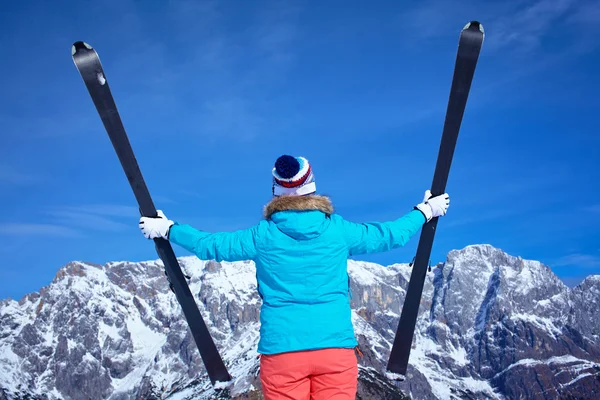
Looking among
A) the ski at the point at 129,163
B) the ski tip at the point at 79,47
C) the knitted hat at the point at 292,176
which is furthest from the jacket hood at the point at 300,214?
the ski tip at the point at 79,47

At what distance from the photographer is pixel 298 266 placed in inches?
296

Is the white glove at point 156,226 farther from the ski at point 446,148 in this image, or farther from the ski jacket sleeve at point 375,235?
the ski at point 446,148

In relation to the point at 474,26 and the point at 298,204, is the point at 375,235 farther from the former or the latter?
the point at 474,26

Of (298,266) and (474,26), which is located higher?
(474,26)

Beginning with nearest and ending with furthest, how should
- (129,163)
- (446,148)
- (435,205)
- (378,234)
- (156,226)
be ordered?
(378,234), (156,226), (435,205), (129,163), (446,148)

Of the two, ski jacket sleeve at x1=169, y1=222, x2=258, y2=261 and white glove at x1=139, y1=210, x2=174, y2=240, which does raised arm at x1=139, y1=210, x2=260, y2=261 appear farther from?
white glove at x1=139, y1=210, x2=174, y2=240

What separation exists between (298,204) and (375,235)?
3.68ft

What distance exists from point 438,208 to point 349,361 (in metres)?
3.05

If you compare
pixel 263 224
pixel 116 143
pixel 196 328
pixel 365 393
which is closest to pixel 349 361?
pixel 263 224

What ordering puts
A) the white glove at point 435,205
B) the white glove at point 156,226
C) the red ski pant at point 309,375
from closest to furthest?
the red ski pant at point 309,375, the white glove at point 156,226, the white glove at point 435,205

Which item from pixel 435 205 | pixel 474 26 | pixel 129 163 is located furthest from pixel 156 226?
pixel 474 26

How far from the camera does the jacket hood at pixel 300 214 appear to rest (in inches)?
296

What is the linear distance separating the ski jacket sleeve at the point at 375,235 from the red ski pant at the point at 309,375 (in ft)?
4.41

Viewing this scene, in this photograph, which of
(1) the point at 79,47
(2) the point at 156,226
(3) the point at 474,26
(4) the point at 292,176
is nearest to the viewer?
(4) the point at 292,176
